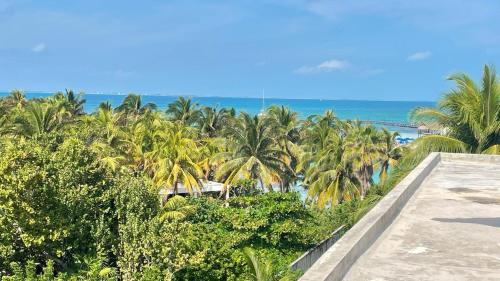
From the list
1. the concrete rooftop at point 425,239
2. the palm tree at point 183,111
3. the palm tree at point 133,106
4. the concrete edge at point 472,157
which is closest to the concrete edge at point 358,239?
the concrete rooftop at point 425,239

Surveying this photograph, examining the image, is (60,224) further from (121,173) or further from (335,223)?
(335,223)

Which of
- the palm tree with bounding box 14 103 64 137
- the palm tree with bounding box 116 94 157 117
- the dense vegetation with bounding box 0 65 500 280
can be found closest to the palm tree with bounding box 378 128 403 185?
the dense vegetation with bounding box 0 65 500 280

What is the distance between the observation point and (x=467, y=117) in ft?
57.9

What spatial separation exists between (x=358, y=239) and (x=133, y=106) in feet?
193

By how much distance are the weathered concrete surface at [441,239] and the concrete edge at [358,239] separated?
115 millimetres

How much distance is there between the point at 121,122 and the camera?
54.4m

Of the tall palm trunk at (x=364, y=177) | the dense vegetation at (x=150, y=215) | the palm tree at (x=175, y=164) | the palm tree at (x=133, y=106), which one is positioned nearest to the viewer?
the dense vegetation at (x=150, y=215)

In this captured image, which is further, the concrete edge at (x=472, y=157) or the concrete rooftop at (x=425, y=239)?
the concrete edge at (x=472, y=157)

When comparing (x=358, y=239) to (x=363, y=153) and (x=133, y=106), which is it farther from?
(x=133, y=106)

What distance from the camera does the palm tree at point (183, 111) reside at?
186ft

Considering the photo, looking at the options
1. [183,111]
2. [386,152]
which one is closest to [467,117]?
[386,152]

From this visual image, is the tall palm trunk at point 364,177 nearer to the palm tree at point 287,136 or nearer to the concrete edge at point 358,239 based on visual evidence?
the palm tree at point 287,136

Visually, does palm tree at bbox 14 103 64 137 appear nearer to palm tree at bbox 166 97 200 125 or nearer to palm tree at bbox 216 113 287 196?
palm tree at bbox 216 113 287 196

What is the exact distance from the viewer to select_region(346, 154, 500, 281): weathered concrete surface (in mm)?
6586
